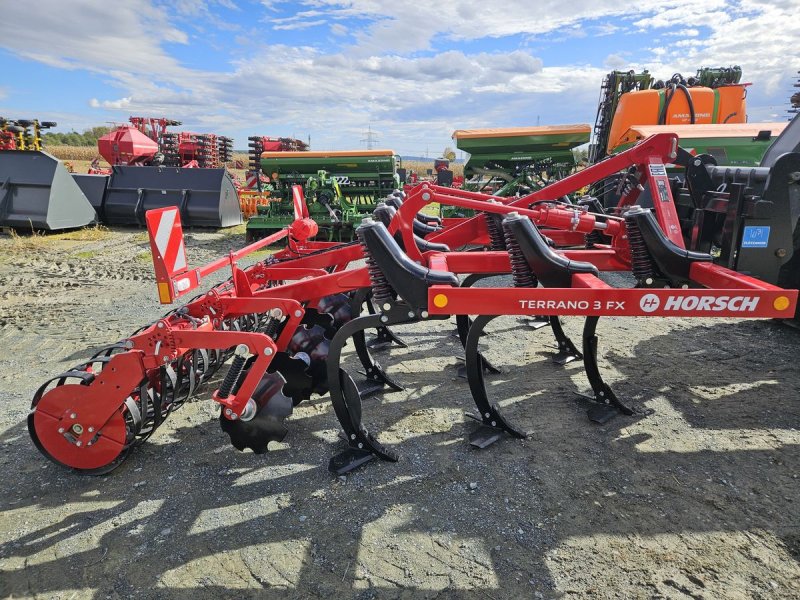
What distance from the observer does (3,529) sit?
106 inches

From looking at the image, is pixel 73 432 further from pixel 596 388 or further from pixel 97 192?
pixel 97 192

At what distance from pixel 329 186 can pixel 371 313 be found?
766cm

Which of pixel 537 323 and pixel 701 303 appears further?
pixel 537 323

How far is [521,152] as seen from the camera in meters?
10.5

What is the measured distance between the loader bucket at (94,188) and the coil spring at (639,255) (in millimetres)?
13062

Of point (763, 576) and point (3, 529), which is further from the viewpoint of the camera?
point (3, 529)

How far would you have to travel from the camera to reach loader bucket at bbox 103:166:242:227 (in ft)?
39.9

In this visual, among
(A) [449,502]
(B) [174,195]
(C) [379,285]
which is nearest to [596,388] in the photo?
(A) [449,502]

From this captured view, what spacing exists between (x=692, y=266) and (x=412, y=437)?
6.93 ft

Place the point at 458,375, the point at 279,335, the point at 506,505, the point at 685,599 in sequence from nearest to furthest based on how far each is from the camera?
the point at 685,599 → the point at 506,505 → the point at 279,335 → the point at 458,375

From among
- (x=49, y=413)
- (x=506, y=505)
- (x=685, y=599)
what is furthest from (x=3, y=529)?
(x=685, y=599)

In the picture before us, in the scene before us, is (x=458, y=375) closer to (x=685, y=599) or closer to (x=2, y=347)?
(x=685, y=599)

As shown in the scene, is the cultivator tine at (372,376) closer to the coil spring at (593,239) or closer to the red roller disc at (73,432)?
the red roller disc at (73,432)

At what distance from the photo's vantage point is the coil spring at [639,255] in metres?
3.29
